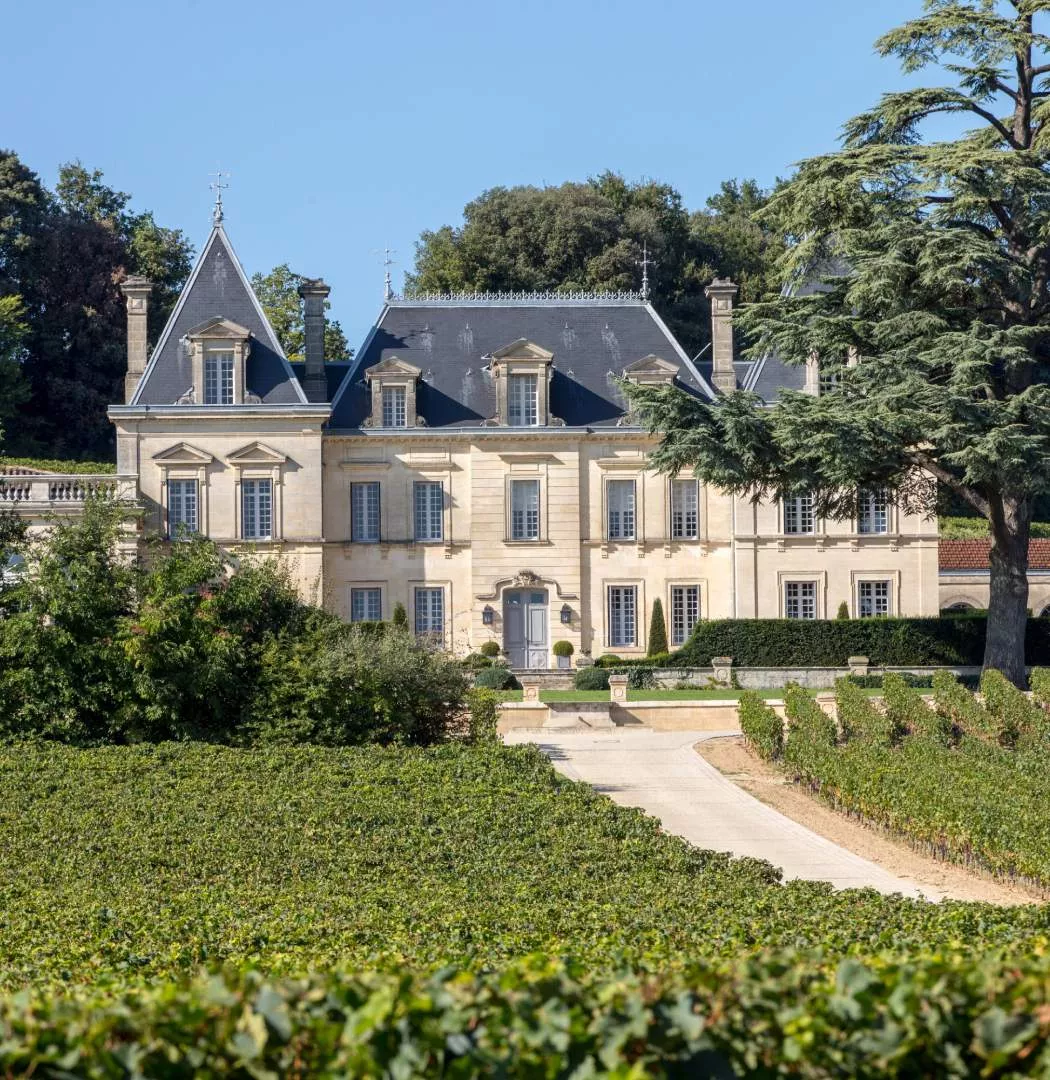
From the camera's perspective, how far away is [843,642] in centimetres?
3488

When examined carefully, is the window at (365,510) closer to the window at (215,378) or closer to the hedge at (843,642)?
the window at (215,378)

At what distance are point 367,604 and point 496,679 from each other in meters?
7.27

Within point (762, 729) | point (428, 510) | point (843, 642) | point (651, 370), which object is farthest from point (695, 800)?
point (428, 510)

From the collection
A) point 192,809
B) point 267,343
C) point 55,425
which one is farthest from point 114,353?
point 192,809

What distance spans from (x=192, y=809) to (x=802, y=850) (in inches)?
241

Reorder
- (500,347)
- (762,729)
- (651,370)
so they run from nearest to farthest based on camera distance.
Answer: (762,729) → (651,370) → (500,347)

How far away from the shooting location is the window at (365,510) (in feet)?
126

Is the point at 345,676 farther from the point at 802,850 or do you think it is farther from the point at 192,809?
the point at 802,850

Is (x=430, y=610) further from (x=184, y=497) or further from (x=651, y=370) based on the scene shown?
(x=651, y=370)

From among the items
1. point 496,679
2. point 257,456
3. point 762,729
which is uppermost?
point 257,456

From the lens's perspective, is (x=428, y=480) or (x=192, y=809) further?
(x=428, y=480)

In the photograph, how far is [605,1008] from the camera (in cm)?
520

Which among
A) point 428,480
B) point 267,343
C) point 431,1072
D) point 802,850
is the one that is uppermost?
point 267,343

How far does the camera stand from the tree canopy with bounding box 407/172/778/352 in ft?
174
